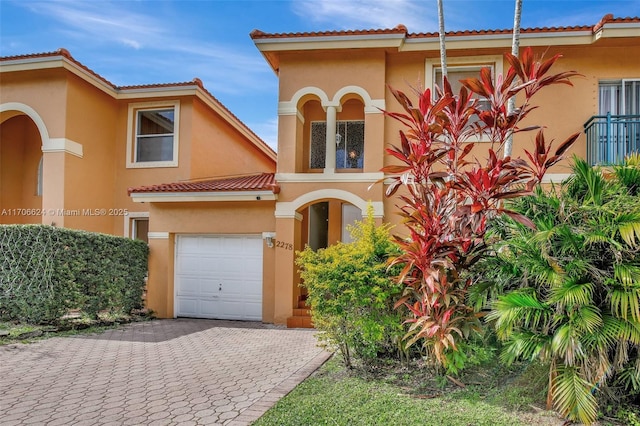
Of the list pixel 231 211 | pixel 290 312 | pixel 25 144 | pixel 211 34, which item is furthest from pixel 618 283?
pixel 25 144

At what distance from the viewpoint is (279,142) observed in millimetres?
13539

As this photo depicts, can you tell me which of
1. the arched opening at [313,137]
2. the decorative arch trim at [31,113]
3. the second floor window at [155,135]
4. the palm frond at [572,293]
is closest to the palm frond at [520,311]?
the palm frond at [572,293]

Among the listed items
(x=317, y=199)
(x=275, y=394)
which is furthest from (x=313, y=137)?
(x=275, y=394)

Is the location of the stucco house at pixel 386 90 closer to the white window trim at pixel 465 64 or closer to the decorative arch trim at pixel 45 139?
the white window trim at pixel 465 64

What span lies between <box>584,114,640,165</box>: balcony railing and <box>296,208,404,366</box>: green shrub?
27.7ft

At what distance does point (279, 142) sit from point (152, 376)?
26.2ft

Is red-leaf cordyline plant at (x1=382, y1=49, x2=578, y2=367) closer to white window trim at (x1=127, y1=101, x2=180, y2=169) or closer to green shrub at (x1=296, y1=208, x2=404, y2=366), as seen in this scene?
green shrub at (x1=296, y1=208, x2=404, y2=366)

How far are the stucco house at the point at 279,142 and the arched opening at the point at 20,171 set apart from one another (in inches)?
2.0

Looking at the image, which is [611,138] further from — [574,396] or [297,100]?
[574,396]

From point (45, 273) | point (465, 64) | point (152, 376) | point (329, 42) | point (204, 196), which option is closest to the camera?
point (152, 376)

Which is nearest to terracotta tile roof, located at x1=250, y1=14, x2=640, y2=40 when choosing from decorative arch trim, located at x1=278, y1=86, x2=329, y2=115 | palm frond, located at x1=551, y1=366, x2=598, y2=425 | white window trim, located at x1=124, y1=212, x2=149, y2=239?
decorative arch trim, located at x1=278, y1=86, x2=329, y2=115

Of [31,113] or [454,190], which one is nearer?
[454,190]

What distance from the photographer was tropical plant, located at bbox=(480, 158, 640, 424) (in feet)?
16.8

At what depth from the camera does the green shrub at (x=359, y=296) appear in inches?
281
